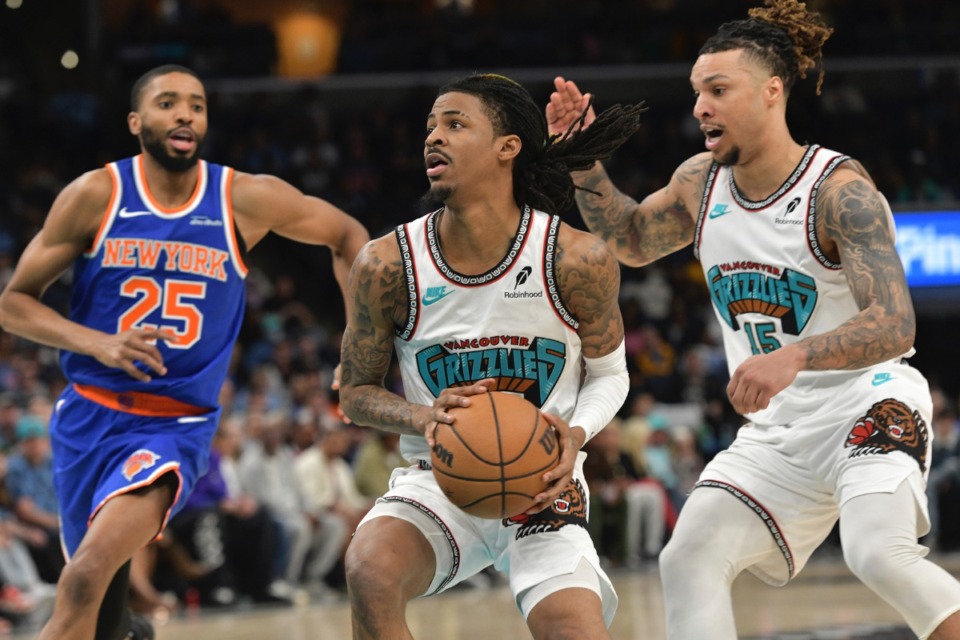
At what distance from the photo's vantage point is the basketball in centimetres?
393

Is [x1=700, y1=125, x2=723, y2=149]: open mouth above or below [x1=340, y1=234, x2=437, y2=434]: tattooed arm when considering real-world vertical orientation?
above

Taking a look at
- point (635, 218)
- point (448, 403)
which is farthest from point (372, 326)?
point (635, 218)

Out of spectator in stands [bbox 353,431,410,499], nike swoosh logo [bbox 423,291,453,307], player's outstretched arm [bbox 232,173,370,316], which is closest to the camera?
nike swoosh logo [bbox 423,291,453,307]

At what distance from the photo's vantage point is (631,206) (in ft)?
17.7

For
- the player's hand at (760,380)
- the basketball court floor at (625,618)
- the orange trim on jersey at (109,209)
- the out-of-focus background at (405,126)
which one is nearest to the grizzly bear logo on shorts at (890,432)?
the player's hand at (760,380)

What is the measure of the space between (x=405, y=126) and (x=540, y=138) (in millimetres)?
15072

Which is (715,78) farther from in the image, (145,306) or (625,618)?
(625,618)

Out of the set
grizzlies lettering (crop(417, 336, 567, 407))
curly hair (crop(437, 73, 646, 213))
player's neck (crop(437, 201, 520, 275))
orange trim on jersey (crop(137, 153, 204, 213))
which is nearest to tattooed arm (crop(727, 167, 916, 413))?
grizzlies lettering (crop(417, 336, 567, 407))

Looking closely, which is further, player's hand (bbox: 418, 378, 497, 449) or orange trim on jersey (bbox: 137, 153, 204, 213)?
orange trim on jersey (bbox: 137, 153, 204, 213)

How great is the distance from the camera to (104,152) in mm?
17797

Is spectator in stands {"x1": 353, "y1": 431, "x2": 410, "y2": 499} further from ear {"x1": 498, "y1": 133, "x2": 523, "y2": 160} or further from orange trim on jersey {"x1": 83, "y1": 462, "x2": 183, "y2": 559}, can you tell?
ear {"x1": 498, "y1": 133, "x2": 523, "y2": 160}

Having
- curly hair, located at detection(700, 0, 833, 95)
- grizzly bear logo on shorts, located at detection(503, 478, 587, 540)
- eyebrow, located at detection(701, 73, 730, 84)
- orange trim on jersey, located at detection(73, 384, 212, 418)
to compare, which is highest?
curly hair, located at detection(700, 0, 833, 95)

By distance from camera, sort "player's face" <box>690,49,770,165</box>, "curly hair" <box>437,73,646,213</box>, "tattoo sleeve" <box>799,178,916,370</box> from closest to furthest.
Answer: "tattoo sleeve" <box>799,178,916,370</box> → "curly hair" <box>437,73,646,213</box> → "player's face" <box>690,49,770,165</box>

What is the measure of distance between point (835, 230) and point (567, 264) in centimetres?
91
